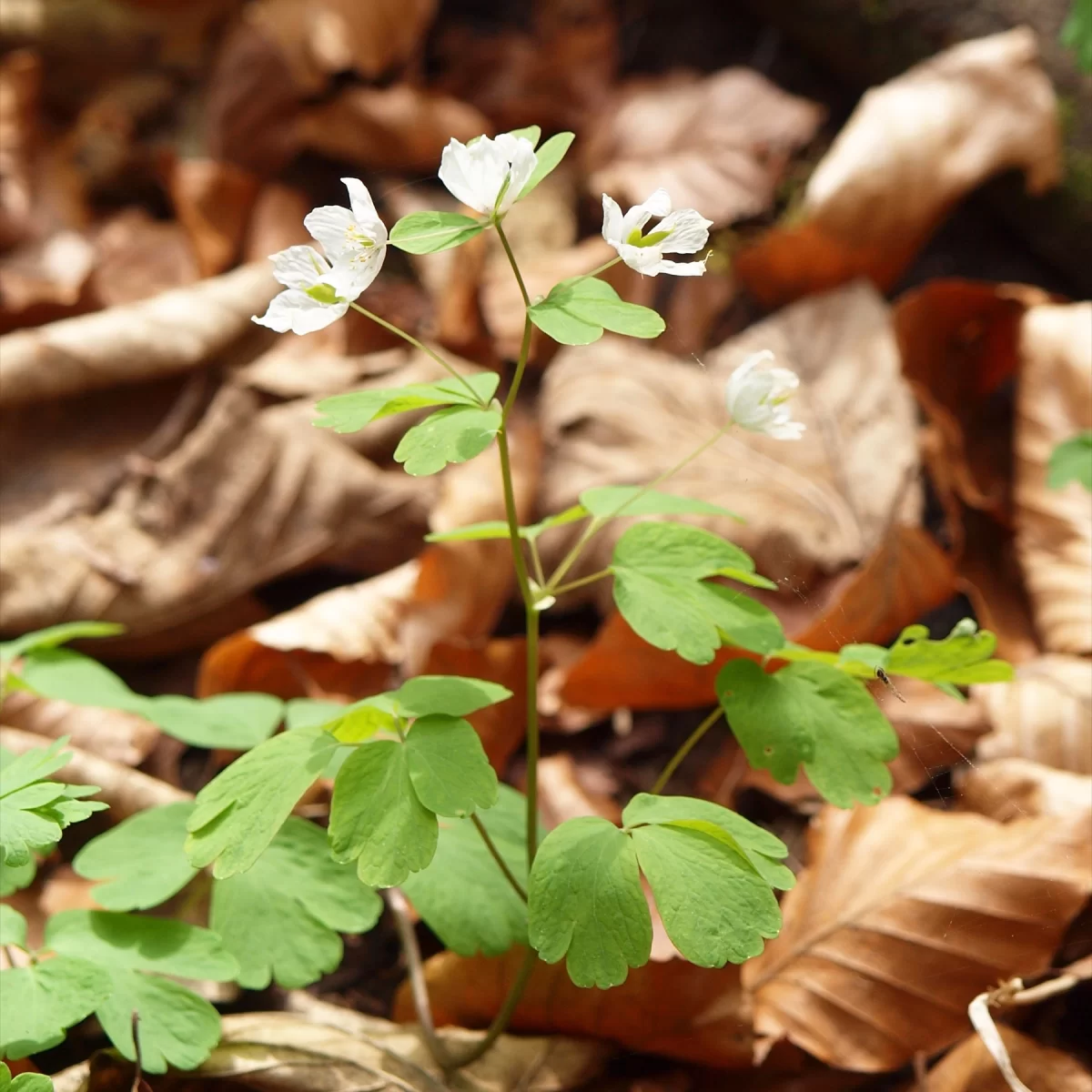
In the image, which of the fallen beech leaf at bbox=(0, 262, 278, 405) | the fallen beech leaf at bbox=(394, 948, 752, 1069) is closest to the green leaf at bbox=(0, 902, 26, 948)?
the fallen beech leaf at bbox=(394, 948, 752, 1069)

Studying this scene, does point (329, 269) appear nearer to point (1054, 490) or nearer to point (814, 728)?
point (814, 728)

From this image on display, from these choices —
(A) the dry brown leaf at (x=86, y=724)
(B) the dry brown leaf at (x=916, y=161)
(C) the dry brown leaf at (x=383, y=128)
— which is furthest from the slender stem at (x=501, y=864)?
(C) the dry brown leaf at (x=383, y=128)

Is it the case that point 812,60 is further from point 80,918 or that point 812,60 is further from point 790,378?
point 80,918

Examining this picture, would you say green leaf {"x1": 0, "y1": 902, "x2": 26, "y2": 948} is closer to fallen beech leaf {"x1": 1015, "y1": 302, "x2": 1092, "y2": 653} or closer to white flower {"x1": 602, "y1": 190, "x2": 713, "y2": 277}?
white flower {"x1": 602, "y1": 190, "x2": 713, "y2": 277}

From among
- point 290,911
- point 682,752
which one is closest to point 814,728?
point 682,752

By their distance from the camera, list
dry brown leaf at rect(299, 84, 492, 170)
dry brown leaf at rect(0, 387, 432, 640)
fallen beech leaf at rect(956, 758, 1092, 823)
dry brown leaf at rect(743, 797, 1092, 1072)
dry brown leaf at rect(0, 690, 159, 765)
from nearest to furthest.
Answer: dry brown leaf at rect(743, 797, 1092, 1072), fallen beech leaf at rect(956, 758, 1092, 823), dry brown leaf at rect(0, 690, 159, 765), dry brown leaf at rect(0, 387, 432, 640), dry brown leaf at rect(299, 84, 492, 170)

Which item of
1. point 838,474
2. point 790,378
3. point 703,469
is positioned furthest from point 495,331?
point 790,378
